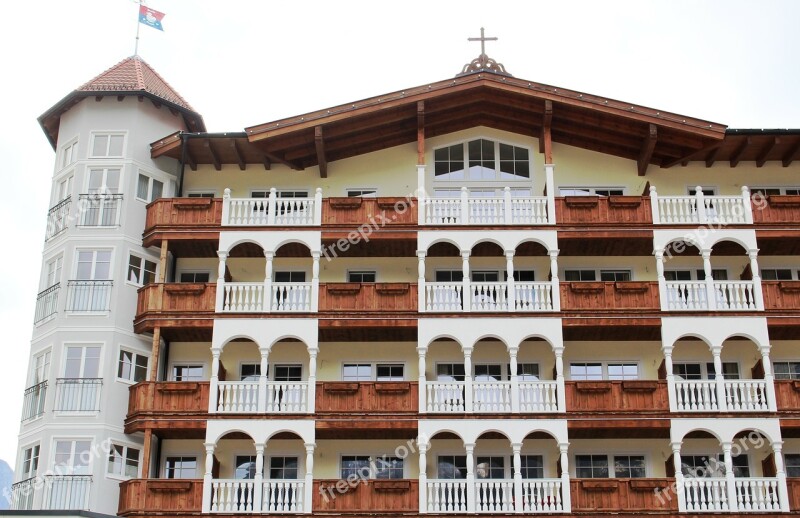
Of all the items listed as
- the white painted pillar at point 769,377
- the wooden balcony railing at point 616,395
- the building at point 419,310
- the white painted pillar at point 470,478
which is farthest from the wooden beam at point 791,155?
the white painted pillar at point 470,478

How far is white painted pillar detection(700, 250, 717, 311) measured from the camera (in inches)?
1436

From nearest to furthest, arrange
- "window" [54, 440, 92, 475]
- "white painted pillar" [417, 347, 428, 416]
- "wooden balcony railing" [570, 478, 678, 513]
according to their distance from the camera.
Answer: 1. "wooden balcony railing" [570, 478, 678, 513]
2. "window" [54, 440, 92, 475]
3. "white painted pillar" [417, 347, 428, 416]

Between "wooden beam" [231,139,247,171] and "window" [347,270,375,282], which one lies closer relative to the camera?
"window" [347,270,375,282]

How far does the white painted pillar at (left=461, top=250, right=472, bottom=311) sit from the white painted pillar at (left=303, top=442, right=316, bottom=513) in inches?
263

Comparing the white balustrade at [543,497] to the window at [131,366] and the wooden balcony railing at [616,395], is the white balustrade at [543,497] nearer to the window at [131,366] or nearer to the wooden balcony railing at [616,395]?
the wooden balcony railing at [616,395]

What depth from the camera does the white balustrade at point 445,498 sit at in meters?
33.5

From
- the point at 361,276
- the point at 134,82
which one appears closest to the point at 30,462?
the point at 361,276

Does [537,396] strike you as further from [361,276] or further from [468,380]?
[361,276]

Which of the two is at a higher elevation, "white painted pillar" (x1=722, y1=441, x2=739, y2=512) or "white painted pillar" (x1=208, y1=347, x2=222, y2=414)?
"white painted pillar" (x1=208, y1=347, x2=222, y2=414)

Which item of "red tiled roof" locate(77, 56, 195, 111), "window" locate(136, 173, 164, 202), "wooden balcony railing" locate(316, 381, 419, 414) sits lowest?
"wooden balcony railing" locate(316, 381, 419, 414)

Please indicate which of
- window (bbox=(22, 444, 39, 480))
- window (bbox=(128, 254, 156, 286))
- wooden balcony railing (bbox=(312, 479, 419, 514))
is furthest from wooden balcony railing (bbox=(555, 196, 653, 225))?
window (bbox=(22, 444, 39, 480))

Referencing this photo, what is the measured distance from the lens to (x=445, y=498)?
34844mm

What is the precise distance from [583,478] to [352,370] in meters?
8.43

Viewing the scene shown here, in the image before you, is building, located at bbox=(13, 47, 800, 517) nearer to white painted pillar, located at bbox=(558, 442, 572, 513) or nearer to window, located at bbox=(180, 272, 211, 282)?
window, located at bbox=(180, 272, 211, 282)
